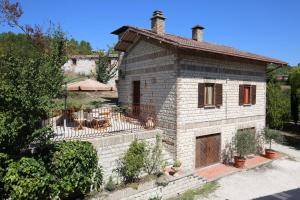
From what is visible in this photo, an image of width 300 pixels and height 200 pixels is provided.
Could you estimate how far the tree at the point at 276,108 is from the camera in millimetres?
19359

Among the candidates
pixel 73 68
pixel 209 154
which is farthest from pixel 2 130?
pixel 73 68

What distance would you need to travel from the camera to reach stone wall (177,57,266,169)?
11.9 meters

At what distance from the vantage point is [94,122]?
40.5 ft

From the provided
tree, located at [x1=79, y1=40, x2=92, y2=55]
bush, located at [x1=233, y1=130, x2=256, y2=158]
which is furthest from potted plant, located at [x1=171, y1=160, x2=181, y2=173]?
tree, located at [x1=79, y1=40, x2=92, y2=55]

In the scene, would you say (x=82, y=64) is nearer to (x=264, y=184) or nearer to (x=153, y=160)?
(x=153, y=160)

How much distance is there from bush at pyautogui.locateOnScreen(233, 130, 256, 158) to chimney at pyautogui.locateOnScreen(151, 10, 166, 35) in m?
7.10

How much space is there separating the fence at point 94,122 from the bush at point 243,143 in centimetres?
462

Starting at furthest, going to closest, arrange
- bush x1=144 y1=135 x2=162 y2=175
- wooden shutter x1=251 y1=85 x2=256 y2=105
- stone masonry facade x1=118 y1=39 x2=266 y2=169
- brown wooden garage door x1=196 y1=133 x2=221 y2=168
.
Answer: wooden shutter x1=251 y1=85 x2=256 y2=105
brown wooden garage door x1=196 y1=133 x2=221 y2=168
stone masonry facade x1=118 y1=39 x2=266 y2=169
bush x1=144 y1=135 x2=162 y2=175

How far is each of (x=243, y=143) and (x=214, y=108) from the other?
2457mm

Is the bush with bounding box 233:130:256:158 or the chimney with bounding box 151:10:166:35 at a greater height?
the chimney with bounding box 151:10:166:35

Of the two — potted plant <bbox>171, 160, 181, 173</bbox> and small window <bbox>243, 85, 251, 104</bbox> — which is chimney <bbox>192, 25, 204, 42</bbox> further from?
potted plant <bbox>171, 160, 181, 173</bbox>

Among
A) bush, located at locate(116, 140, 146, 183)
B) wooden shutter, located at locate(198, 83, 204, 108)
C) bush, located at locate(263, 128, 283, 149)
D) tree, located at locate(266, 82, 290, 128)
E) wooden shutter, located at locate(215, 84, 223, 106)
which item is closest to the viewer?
bush, located at locate(116, 140, 146, 183)

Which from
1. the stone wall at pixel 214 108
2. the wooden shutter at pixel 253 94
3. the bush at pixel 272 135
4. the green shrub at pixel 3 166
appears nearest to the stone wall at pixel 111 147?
the stone wall at pixel 214 108

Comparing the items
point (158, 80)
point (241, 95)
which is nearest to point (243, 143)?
point (241, 95)
